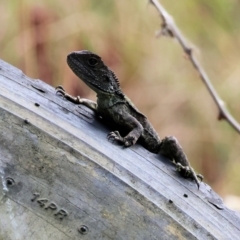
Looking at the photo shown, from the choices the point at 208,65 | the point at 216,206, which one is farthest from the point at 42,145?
the point at 208,65

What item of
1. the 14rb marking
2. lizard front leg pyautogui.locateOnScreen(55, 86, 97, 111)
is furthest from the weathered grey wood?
lizard front leg pyautogui.locateOnScreen(55, 86, 97, 111)

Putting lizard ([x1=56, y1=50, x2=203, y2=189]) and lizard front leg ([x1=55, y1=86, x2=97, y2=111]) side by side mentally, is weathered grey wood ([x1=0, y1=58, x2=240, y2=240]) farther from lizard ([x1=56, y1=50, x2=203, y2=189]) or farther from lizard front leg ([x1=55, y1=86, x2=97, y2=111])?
lizard ([x1=56, y1=50, x2=203, y2=189])

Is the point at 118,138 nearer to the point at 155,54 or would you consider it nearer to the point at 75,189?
the point at 75,189

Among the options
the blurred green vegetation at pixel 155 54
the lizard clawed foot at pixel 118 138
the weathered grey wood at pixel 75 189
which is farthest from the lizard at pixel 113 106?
the blurred green vegetation at pixel 155 54

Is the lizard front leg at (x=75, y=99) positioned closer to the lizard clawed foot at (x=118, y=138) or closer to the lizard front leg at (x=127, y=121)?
the lizard front leg at (x=127, y=121)

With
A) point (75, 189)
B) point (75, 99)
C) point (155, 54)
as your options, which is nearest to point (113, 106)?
point (75, 99)
